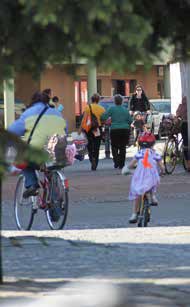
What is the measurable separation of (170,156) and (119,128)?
5.43ft

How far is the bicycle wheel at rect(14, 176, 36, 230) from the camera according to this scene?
1259 centimetres

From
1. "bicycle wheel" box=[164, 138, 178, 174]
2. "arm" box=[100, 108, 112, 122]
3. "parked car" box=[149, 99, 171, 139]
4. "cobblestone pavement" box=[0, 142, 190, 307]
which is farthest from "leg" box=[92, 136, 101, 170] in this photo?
"parked car" box=[149, 99, 171, 139]

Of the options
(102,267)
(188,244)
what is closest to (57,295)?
(102,267)

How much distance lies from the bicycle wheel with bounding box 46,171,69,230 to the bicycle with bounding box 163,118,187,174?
28.2ft

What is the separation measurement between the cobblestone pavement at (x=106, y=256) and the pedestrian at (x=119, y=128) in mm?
6800

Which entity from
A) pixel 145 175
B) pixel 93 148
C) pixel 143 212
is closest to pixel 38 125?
pixel 145 175

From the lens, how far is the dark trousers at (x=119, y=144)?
22.2 meters

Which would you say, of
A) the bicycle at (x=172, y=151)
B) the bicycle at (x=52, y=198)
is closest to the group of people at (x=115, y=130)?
the bicycle at (x=172, y=151)

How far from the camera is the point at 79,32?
15.1ft

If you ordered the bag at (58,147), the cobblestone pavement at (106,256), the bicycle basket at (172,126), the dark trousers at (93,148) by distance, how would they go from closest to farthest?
the cobblestone pavement at (106,256)
the bag at (58,147)
the bicycle basket at (172,126)
the dark trousers at (93,148)

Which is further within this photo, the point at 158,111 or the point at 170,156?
the point at 158,111

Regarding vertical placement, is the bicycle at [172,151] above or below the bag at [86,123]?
below

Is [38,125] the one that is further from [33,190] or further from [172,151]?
[172,151]

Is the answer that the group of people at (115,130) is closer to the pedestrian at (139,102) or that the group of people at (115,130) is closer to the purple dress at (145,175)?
the pedestrian at (139,102)
